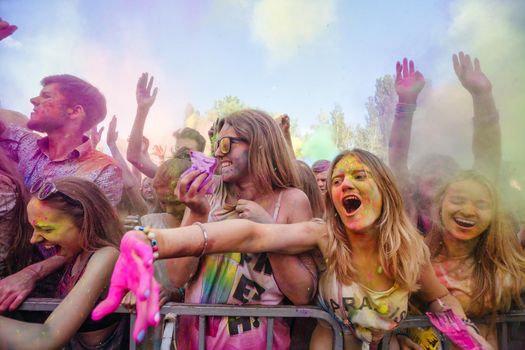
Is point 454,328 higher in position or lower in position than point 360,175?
lower

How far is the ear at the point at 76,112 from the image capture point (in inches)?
111

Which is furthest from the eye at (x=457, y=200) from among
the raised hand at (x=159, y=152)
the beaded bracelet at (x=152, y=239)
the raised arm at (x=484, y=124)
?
the raised hand at (x=159, y=152)

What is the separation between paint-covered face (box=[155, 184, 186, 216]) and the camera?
2557 millimetres

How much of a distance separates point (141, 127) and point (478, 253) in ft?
7.91

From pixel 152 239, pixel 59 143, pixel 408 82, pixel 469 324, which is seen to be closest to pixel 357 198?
pixel 469 324

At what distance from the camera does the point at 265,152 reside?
2.18 metres

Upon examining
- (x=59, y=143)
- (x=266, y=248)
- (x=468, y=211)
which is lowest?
(x=266, y=248)

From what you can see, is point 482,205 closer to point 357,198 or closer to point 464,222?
point 464,222

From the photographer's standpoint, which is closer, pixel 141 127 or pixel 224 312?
pixel 224 312

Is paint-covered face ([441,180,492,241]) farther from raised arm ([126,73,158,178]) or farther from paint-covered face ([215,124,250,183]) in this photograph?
raised arm ([126,73,158,178])

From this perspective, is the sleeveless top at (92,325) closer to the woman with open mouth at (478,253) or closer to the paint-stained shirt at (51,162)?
the paint-stained shirt at (51,162)

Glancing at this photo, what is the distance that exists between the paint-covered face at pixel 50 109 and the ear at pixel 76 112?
0.03m

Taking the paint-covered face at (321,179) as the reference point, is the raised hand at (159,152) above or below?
above

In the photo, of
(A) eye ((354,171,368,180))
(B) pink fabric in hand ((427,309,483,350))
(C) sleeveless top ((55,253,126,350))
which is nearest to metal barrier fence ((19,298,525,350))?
(C) sleeveless top ((55,253,126,350))
